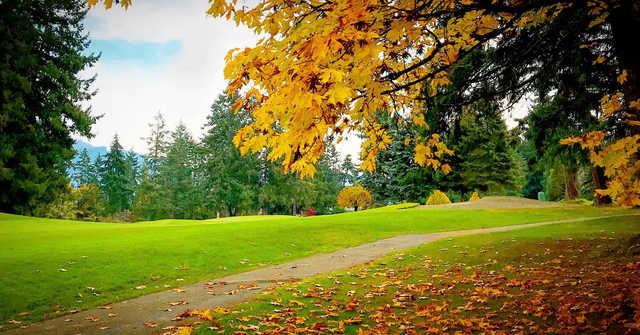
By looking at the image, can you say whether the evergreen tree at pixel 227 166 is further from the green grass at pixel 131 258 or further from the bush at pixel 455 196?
the green grass at pixel 131 258

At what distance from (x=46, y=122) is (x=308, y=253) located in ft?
77.5

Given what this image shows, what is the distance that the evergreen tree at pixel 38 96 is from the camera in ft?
77.2

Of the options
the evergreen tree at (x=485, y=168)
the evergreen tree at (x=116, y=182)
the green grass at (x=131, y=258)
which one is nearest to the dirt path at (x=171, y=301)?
the green grass at (x=131, y=258)

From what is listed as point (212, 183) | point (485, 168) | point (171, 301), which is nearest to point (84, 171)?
point (212, 183)

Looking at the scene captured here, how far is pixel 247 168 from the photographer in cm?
4862

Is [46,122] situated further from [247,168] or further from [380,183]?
[380,183]

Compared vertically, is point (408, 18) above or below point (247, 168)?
below

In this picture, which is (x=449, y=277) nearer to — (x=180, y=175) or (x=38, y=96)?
(x=38, y=96)

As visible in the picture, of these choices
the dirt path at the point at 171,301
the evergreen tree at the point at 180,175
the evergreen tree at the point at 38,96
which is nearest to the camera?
the dirt path at the point at 171,301

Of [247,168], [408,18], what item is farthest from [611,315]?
[247,168]

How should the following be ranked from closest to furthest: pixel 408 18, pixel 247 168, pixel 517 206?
1. pixel 408 18
2. pixel 517 206
3. pixel 247 168

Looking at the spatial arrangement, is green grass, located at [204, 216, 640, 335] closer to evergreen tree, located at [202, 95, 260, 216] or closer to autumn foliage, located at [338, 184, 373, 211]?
autumn foliage, located at [338, 184, 373, 211]

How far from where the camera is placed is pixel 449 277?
761 cm

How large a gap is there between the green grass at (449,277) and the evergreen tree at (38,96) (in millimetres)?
23719
